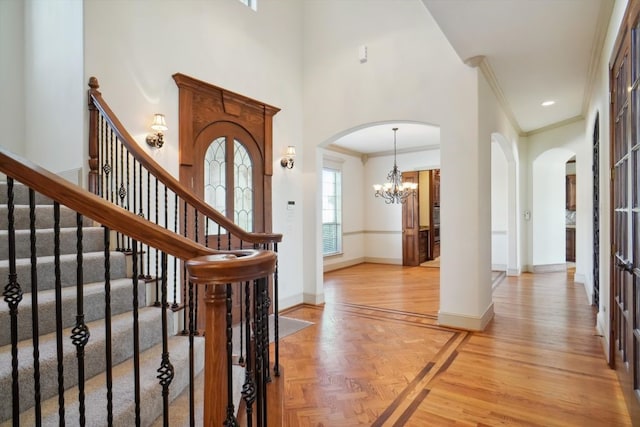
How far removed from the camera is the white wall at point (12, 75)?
11.7 ft

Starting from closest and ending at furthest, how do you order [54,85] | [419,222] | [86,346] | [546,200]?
[86,346]
[54,85]
[546,200]
[419,222]

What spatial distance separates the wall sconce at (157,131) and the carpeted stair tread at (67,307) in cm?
162

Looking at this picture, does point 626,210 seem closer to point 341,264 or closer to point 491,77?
point 491,77

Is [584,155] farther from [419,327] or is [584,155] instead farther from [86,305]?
[86,305]

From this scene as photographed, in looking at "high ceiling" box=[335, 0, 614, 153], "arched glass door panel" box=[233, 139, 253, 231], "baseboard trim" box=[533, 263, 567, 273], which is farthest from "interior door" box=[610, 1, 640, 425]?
"baseboard trim" box=[533, 263, 567, 273]

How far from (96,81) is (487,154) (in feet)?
13.4

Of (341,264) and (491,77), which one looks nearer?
(491,77)

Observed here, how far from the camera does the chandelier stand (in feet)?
26.5

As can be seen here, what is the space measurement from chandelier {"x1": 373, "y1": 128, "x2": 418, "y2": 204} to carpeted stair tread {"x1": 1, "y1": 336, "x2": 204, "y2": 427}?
6662 millimetres

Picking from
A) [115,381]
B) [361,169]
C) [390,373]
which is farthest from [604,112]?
[361,169]

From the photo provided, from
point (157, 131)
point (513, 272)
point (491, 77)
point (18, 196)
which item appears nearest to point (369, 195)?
point (513, 272)

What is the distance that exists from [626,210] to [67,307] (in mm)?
3399

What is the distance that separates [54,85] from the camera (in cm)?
325

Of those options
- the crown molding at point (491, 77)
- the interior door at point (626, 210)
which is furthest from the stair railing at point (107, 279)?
the crown molding at point (491, 77)
